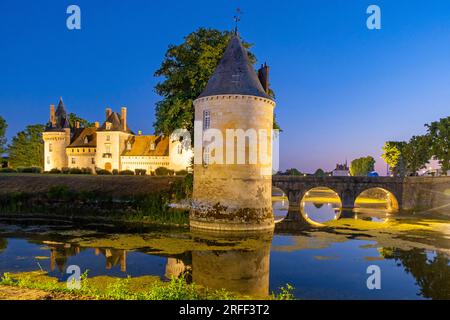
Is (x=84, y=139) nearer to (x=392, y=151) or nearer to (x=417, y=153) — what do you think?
(x=417, y=153)

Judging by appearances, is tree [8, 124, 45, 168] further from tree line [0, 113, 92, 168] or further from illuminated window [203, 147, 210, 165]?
illuminated window [203, 147, 210, 165]

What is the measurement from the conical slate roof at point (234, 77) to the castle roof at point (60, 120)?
3591 cm

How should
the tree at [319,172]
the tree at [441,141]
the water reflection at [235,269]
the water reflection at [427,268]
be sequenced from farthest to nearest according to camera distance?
the tree at [319,172] < the tree at [441,141] < the water reflection at [235,269] < the water reflection at [427,268]

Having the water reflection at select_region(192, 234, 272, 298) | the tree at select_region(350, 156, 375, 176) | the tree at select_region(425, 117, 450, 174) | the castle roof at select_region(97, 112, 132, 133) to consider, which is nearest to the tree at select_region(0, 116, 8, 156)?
the castle roof at select_region(97, 112, 132, 133)

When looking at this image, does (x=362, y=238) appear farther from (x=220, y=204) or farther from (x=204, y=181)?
(x=204, y=181)

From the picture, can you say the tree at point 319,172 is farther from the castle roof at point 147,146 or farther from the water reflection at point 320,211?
the castle roof at point 147,146

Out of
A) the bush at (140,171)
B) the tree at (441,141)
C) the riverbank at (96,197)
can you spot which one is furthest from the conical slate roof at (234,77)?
the tree at (441,141)

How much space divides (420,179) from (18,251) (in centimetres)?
3919

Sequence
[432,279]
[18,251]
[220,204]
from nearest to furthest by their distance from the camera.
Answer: [432,279]
[18,251]
[220,204]

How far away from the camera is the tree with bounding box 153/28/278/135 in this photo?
23.5 meters

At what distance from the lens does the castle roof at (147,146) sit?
45.2 m

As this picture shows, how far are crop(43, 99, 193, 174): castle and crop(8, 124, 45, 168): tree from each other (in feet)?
32.8

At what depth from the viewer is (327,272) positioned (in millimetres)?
13250

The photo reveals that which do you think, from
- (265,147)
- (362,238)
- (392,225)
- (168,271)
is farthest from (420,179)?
(168,271)
